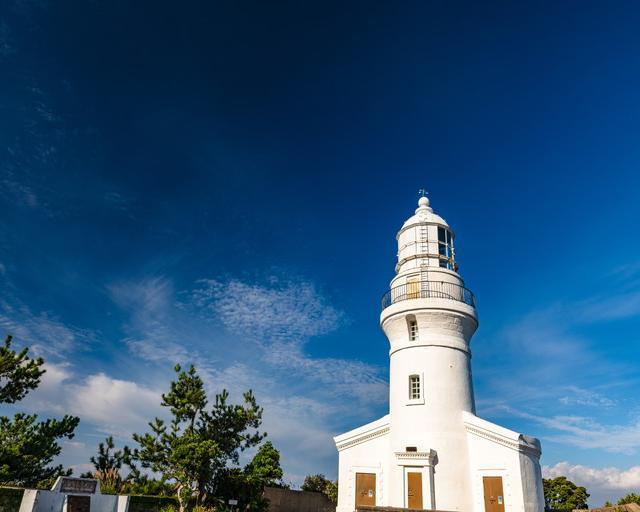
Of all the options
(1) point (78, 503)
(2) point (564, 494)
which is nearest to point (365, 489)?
(1) point (78, 503)

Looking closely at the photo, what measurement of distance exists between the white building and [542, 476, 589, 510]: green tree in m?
18.9

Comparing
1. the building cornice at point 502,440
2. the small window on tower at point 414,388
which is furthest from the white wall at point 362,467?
the building cornice at point 502,440

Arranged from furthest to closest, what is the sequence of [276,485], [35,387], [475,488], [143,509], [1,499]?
[276,485] < [143,509] < [35,387] < [475,488] < [1,499]

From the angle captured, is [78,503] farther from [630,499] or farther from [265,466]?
[630,499]

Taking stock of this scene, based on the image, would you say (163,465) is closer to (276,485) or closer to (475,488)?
(276,485)

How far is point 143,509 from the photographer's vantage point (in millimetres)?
20234

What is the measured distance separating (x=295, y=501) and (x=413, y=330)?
→ 14.9 m

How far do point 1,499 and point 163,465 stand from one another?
6693mm

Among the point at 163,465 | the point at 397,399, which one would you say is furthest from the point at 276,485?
the point at 397,399

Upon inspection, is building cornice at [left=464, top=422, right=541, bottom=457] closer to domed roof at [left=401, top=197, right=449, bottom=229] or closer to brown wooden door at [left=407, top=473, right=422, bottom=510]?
brown wooden door at [left=407, top=473, right=422, bottom=510]

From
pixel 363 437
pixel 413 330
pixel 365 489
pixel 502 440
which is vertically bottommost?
pixel 365 489

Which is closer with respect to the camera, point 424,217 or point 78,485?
point 78,485

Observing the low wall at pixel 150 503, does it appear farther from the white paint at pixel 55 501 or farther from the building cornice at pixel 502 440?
the building cornice at pixel 502 440

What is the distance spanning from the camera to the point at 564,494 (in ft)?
109
